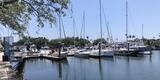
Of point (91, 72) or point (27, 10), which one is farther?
point (91, 72)

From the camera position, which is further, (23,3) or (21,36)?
(21,36)

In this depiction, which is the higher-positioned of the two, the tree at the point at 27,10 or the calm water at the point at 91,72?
the tree at the point at 27,10

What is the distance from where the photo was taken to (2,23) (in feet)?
54.8

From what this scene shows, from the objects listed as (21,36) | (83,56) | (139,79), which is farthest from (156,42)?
(21,36)

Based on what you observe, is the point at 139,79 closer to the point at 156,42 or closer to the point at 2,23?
the point at 2,23

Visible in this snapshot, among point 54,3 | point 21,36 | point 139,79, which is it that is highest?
point 54,3

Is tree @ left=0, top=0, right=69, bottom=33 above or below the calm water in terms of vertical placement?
above

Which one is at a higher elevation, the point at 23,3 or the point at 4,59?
the point at 23,3

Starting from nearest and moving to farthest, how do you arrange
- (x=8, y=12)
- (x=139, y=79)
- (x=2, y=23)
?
(x=8, y=12)
(x=2, y=23)
(x=139, y=79)

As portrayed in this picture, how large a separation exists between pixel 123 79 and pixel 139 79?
1.63m

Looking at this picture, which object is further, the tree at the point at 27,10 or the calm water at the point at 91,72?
the calm water at the point at 91,72

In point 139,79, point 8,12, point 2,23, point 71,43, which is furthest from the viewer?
point 71,43

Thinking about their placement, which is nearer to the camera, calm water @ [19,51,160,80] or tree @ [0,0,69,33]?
tree @ [0,0,69,33]

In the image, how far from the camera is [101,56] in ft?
250
